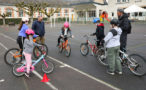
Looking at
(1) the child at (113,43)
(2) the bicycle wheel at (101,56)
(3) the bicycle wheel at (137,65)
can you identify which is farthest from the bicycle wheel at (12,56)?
(3) the bicycle wheel at (137,65)

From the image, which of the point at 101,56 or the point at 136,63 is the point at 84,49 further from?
the point at 136,63

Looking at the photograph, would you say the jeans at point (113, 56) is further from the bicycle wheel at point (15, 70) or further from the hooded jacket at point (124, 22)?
the bicycle wheel at point (15, 70)

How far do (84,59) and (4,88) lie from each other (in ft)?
12.0

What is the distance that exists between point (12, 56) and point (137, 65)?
4.64m

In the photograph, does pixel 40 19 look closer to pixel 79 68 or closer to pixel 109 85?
pixel 79 68

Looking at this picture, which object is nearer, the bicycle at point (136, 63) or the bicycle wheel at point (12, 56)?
the bicycle at point (136, 63)

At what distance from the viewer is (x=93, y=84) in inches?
176

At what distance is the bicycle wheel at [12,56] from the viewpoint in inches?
249

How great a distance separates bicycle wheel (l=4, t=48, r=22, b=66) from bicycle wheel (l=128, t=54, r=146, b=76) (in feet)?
13.8

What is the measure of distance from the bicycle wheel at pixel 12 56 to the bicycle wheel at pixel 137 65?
13.8 feet

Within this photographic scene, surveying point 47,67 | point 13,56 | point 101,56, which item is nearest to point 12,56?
point 13,56

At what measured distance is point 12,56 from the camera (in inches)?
A: 250

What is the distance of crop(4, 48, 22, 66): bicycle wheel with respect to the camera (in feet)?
20.8

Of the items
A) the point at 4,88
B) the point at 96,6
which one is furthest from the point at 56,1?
the point at 4,88
